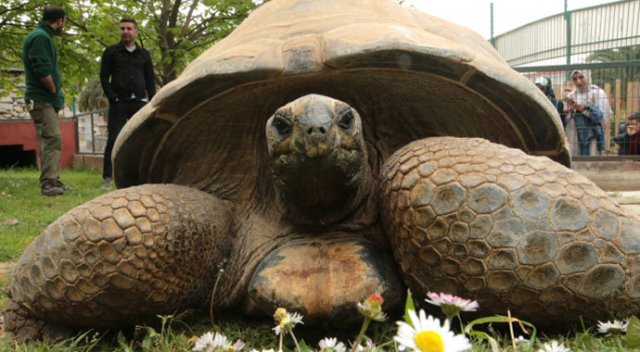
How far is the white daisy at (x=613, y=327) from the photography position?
61.3 inches

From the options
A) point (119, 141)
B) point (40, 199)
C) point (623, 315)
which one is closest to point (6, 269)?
point (119, 141)

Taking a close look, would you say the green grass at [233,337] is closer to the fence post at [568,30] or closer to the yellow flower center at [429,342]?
the yellow flower center at [429,342]

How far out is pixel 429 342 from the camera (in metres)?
0.79

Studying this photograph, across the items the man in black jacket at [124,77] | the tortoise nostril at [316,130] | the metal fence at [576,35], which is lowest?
the tortoise nostril at [316,130]

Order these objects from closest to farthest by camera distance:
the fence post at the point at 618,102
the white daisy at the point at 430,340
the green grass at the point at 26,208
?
the white daisy at the point at 430,340
the green grass at the point at 26,208
the fence post at the point at 618,102

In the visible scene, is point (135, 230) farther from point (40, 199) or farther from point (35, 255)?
point (40, 199)

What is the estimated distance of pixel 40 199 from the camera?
22.4ft

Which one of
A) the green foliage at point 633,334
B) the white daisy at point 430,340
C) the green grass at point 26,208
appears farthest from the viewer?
the green grass at point 26,208

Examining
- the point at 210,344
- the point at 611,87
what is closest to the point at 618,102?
the point at 611,87

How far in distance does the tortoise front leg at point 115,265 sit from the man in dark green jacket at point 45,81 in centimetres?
511

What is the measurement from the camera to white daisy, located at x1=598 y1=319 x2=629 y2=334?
156 centimetres

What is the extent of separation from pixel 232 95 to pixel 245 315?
2.54 ft

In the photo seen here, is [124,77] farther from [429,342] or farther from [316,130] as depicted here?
[429,342]

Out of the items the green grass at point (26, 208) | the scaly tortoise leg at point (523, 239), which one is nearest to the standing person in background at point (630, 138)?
the green grass at point (26, 208)
